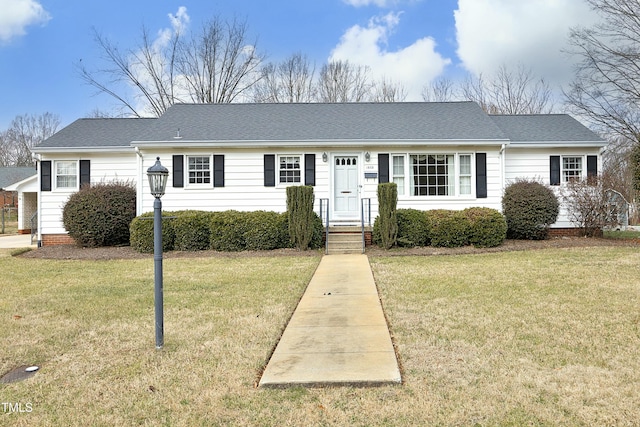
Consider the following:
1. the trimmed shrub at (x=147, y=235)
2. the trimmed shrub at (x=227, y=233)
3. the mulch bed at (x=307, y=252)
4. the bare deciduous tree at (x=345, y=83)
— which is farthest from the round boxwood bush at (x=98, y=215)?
the bare deciduous tree at (x=345, y=83)

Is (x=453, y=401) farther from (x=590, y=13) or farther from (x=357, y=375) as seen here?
(x=590, y=13)

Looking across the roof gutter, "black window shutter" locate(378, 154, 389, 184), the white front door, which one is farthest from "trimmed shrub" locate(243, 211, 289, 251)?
the roof gutter

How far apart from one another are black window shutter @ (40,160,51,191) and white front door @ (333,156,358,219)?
1017 centimetres

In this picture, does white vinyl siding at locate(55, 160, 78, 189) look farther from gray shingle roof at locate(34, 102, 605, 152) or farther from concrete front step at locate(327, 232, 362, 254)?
concrete front step at locate(327, 232, 362, 254)

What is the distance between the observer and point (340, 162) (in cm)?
1323

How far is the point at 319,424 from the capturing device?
251 centimetres

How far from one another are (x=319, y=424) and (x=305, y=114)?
44.9 ft

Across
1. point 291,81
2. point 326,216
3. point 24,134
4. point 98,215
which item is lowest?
point 326,216

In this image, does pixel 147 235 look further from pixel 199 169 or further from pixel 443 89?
pixel 443 89

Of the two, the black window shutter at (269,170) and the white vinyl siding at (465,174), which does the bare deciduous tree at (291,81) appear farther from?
the white vinyl siding at (465,174)

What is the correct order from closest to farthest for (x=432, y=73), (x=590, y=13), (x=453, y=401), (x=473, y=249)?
(x=453, y=401), (x=473, y=249), (x=590, y=13), (x=432, y=73)

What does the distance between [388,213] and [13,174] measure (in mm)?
35888

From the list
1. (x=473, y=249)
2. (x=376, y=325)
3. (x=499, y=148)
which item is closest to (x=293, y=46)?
(x=499, y=148)

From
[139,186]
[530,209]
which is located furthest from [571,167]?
[139,186]
